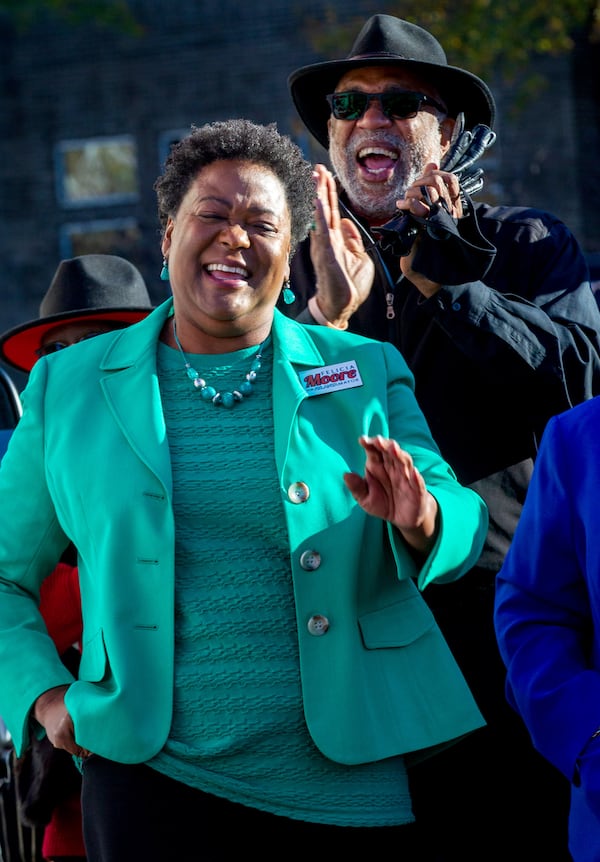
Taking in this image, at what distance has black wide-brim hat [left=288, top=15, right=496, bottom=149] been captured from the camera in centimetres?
374

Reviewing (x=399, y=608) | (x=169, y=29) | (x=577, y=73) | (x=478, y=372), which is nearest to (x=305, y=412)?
(x=399, y=608)

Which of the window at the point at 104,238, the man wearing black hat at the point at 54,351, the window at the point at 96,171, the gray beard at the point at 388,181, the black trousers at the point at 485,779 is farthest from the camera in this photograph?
the window at the point at 96,171

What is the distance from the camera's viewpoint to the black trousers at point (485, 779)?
3156 mm

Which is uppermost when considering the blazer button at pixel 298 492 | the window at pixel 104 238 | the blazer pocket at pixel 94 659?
the blazer button at pixel 298 492

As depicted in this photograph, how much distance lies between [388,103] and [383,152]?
0.15 meters

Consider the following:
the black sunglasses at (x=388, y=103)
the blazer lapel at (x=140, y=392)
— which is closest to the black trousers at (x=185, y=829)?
the blazer lapel at (x=140, y=392)

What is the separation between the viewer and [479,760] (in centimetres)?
317

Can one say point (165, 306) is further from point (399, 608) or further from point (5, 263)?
A: point (5, 263)

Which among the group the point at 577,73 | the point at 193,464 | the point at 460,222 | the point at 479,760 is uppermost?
the point at 460,222

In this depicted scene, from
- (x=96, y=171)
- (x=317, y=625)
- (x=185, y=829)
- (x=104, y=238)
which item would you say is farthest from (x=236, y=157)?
(x=96, y=171)

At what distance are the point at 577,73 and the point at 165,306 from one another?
13022mm

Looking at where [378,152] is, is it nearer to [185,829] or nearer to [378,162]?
[378,162]

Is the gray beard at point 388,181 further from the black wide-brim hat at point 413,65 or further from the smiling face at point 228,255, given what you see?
the smiling face at point 228,255

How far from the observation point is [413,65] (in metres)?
3.75
